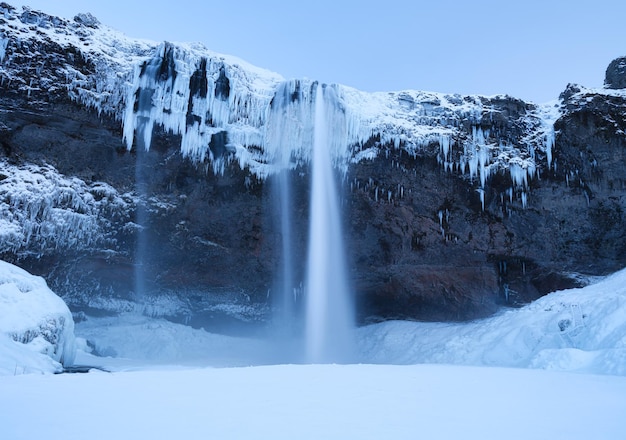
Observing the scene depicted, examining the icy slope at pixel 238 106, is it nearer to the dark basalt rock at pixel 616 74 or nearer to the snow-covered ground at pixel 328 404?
the dark basalt rock at pixel 616 74

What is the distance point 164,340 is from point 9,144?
9.62 m

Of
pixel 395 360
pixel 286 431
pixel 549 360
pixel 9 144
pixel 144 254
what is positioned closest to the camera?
pixel 286 431

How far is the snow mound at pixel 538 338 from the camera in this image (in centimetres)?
987

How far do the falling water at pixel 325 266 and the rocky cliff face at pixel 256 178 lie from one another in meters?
0.44

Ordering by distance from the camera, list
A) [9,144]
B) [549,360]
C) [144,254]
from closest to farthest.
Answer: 1. [549,360]
2. [9,144]
3. [144,254]

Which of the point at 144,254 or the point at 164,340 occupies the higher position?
the point at 144,254

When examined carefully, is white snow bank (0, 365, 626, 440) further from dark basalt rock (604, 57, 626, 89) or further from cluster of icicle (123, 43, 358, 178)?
dark basalt rock (604, 57, 626, 89)

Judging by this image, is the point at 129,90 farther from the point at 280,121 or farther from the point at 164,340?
the point at 164,340

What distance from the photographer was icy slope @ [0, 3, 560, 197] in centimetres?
1512

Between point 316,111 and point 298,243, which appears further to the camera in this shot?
point 298,243

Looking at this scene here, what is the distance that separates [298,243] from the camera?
1925cm

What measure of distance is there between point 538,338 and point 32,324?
527 inches

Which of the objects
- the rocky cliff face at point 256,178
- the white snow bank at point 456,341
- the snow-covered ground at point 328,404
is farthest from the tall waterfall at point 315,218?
the snow-covered ground at point 328,404

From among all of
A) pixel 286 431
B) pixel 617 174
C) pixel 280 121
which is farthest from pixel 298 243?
pixel 286 431
